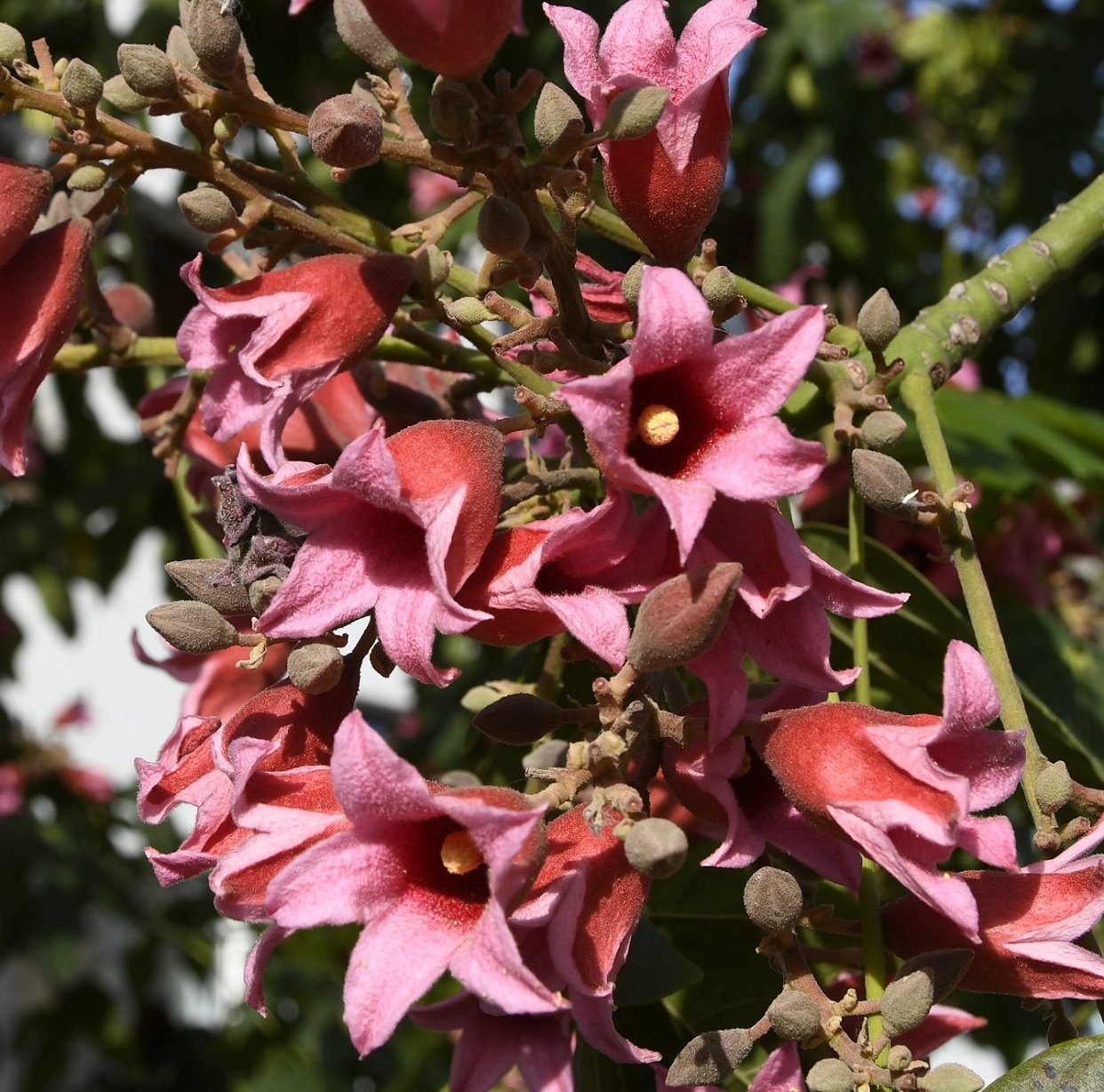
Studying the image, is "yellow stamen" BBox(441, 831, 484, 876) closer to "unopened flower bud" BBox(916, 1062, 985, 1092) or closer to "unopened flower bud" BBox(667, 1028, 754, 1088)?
"unopened flower bud" BBox(667, 1028, 754, 1088)

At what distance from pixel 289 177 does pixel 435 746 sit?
65.7 inches

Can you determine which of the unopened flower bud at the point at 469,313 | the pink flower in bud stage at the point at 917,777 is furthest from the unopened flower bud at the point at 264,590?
the pink flower in bud stage at the point at 917,777

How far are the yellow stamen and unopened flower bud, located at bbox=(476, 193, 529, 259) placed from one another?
1.51ft

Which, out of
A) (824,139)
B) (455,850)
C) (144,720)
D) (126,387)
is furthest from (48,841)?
(144,720)

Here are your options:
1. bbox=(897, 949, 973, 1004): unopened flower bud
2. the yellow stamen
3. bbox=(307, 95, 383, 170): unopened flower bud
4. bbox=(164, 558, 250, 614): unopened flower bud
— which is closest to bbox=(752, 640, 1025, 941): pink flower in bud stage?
bbox=(897, 949, 973, 1004): unopened flower bud

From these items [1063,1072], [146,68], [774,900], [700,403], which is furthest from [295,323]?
[1063,1072]

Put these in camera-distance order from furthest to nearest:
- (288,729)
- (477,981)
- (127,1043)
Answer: (127,1043), (288,729), (477,981)

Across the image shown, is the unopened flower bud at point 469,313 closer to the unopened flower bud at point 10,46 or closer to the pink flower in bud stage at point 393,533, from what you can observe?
the pink flower in bud stage at point 393,533

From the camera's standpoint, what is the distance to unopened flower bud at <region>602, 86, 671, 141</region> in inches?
43.2

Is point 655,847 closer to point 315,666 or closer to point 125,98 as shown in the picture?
point 315,666

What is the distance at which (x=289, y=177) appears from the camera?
131cm

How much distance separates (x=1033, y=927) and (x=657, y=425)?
50 centimetres

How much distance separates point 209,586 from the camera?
3.84 ft

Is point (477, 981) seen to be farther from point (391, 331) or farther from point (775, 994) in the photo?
point (391, 331)
